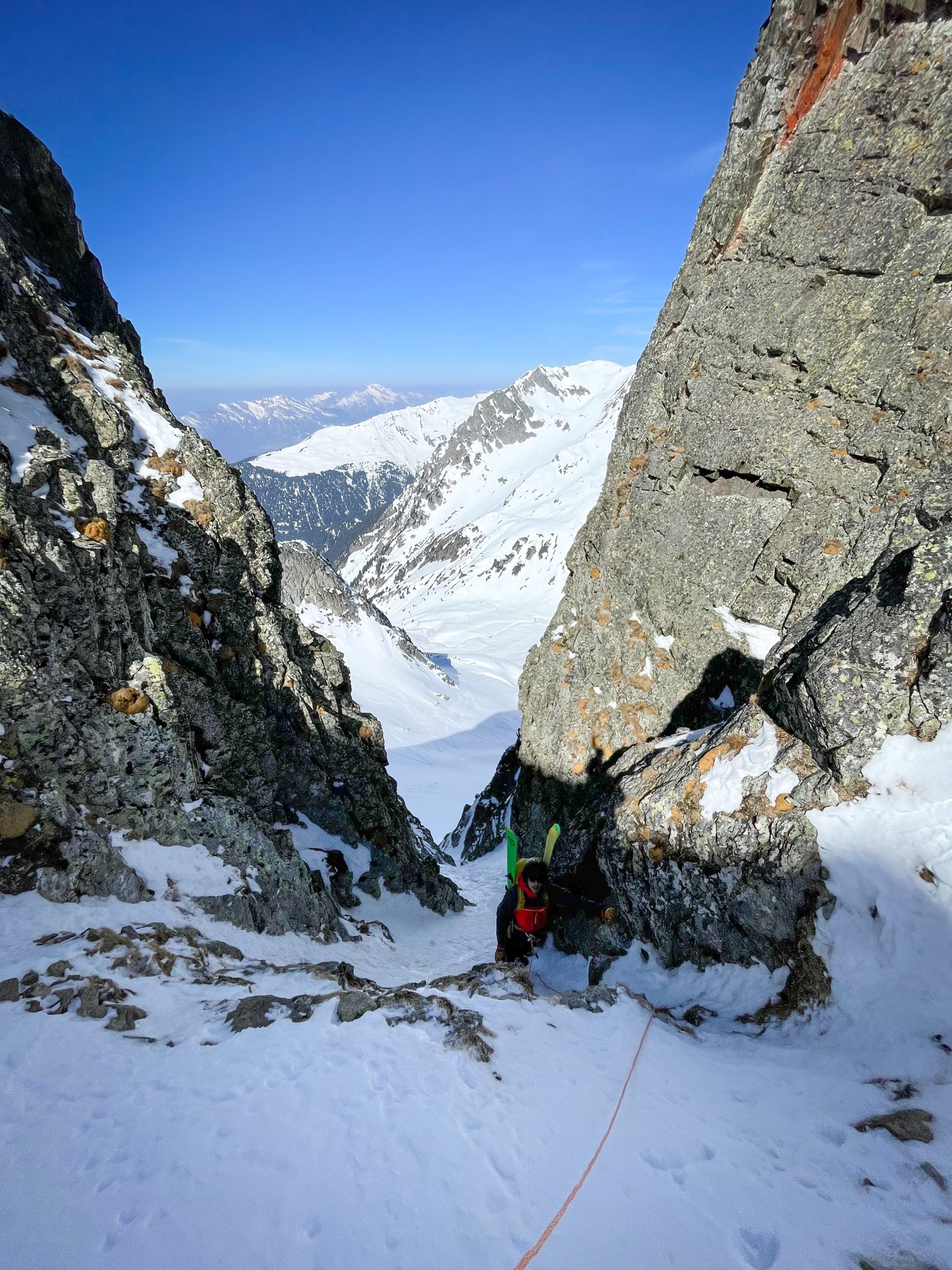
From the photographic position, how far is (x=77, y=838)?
10070 millimetres

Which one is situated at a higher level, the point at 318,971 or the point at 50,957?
the point at 50,957

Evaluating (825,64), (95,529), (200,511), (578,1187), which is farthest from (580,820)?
(825,64)

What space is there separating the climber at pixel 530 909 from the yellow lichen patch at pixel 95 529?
11.8 meters

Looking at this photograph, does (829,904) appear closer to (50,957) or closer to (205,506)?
(50,957)

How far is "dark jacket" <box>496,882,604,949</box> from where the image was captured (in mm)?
12812

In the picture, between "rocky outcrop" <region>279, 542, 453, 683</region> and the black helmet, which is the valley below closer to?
the black helmet

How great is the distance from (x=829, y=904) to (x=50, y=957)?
35.5 ft

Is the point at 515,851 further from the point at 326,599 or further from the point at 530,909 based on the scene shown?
the point at 326,599

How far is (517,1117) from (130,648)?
1122cm

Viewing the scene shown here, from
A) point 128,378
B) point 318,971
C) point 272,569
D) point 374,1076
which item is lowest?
point 318,971

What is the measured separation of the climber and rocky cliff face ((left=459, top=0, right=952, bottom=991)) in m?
0.71

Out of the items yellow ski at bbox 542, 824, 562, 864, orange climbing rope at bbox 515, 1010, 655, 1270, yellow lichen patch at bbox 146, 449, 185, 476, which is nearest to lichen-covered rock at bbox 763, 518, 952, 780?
orange climbing rope at bbox 515, 1010, 655, 1270

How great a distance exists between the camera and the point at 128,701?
39.4ft

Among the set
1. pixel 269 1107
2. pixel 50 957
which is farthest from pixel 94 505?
pixel 269 1107
